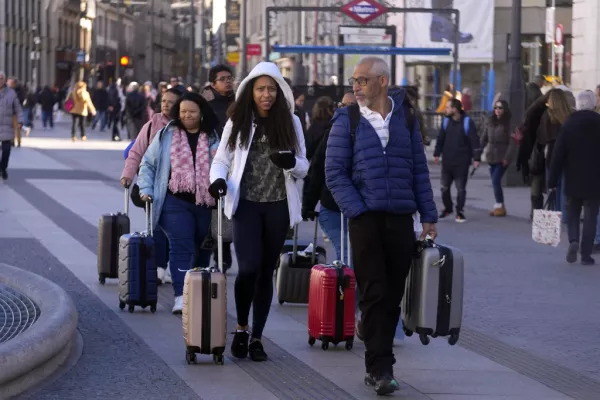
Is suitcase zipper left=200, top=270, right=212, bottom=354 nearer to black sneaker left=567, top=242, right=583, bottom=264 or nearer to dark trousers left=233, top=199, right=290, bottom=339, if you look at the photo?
dark trousers left=233, top=199, right=290, bottom=339

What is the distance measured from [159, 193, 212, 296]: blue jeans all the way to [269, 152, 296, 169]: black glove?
1996mm

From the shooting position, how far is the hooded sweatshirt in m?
8.76

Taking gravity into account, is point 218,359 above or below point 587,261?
above

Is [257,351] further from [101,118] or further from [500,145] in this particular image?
[101,118]

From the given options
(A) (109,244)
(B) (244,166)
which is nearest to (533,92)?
(A) (109,244)

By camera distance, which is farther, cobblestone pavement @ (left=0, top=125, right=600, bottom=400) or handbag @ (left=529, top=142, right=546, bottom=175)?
handbag @ (left=529, top=142, right=546, bottom=175)

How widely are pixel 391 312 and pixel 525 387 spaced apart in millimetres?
871

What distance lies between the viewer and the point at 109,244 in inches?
484

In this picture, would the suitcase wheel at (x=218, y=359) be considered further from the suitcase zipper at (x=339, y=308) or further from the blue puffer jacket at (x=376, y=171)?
the blue puffer jacket at (x=376, y=171)

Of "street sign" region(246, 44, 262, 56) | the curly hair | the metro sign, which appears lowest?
the curly hair

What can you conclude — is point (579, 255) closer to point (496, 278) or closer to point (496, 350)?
point (496, 278)

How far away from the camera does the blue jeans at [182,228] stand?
10.5 metres

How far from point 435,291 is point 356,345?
62.1 inches

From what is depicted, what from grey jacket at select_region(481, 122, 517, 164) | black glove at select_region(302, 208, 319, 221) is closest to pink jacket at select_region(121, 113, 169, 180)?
black glove at select_region(302, 208, 319, 221)
